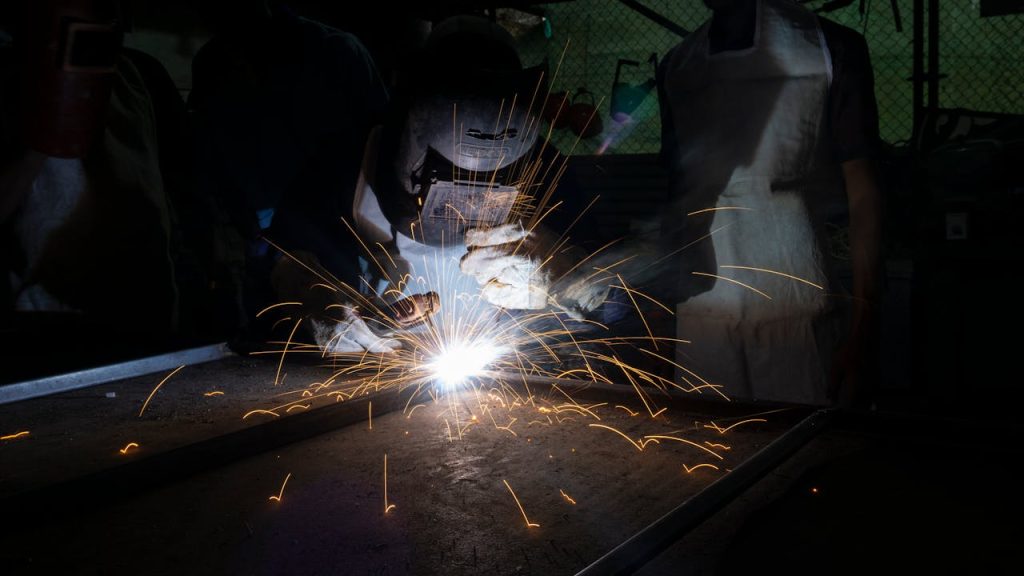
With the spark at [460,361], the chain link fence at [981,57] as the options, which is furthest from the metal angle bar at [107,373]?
the chain link fence at [981,57]

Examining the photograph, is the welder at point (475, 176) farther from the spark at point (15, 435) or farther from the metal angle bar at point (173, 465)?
the spark at point (15, 435)

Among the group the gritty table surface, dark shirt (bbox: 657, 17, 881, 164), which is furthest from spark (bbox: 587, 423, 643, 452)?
dark shirt (bbox: 657, 17, 881, 164)

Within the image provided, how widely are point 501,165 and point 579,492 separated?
4.66 feet

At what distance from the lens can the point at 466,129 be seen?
225cm

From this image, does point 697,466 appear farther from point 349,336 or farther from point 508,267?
point 349,336

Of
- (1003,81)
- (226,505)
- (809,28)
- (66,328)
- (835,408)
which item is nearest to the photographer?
(226,505)

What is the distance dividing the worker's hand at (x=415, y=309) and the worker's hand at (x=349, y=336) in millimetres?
95

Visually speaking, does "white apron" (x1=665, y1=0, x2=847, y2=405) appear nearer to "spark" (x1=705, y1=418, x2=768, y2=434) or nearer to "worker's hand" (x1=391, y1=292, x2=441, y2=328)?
"spark" (x1=705, y1=418, x2=768, y2=434)

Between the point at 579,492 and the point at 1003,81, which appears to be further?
the point at 1003,81

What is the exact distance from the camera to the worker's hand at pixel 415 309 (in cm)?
222

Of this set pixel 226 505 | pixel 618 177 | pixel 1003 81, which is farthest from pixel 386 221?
pixel 1003 81

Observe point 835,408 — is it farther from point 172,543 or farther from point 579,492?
point 172,543

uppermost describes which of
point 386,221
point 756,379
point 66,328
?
point 386,221

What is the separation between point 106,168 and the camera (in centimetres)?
266
